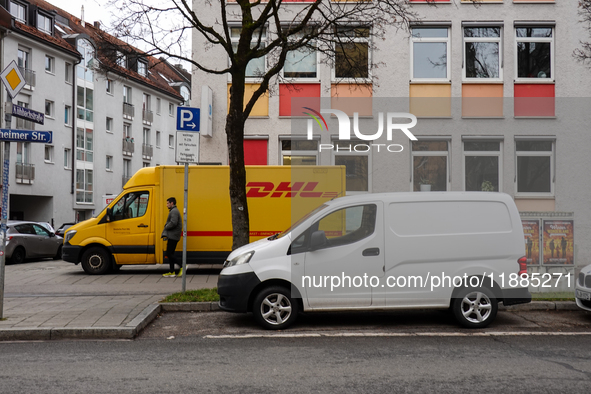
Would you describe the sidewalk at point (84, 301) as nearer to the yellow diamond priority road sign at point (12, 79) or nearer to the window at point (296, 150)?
the yellow diamond priority road sign at point (12, 79)

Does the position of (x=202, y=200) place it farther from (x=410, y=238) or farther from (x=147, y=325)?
(x=410, y=238)

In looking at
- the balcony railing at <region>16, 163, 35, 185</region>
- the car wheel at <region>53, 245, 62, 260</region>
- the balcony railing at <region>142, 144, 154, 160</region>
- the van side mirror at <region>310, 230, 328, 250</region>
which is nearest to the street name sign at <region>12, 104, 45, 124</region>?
the van side mirror at <region>310, 230, 328, 250</region>

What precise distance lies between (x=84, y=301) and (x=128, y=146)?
142 ft

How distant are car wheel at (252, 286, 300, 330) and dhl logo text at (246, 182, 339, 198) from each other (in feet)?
24.9

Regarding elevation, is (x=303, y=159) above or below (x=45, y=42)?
below

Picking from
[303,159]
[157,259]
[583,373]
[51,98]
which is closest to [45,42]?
[51,98]

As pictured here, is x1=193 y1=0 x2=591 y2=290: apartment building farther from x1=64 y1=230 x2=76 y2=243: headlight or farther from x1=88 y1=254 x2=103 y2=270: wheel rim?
x1=88 y1=254 x2=103 y2=270: wheel rim

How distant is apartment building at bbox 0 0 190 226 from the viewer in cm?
3841

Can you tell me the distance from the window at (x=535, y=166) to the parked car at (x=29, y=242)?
56.0 ft

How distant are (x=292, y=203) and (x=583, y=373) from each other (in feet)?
34.2

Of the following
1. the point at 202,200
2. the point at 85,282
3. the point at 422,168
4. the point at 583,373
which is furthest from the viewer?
the point at 422,168

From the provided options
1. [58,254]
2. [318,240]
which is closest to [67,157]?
[58,254]

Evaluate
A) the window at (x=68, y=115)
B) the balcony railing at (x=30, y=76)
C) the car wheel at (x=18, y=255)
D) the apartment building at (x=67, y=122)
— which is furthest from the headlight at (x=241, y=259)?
the window at (x=68, y=115)

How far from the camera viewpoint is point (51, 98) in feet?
135
